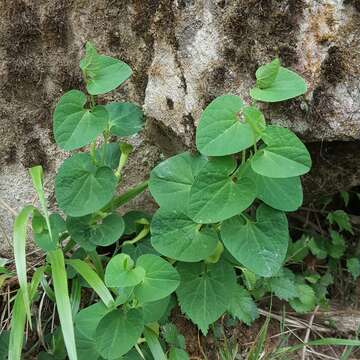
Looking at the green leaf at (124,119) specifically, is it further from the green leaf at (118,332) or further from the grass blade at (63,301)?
the green leaf at (118,332)

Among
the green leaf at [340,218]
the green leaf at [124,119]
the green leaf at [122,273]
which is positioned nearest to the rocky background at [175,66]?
the green leaf at [124,119]

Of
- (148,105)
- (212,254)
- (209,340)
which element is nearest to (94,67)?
(148,105)

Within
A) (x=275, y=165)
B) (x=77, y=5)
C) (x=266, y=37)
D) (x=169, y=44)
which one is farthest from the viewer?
(x=77, y=5)

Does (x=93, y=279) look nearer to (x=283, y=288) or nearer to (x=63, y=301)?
(x=63, y=301)

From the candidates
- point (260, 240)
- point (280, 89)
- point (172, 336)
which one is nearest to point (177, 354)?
point (172, 336)

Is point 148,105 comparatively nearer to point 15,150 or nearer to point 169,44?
point 169,44
